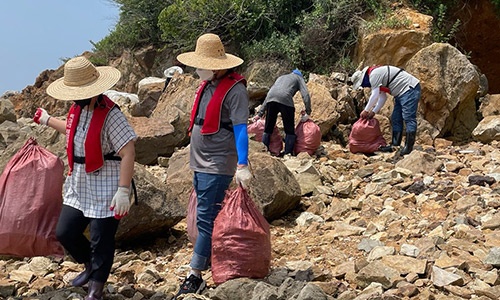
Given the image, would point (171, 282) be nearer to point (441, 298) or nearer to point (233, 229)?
point (233, 229)

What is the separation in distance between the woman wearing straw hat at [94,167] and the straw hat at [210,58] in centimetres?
51

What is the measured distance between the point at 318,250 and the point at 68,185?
202 cm

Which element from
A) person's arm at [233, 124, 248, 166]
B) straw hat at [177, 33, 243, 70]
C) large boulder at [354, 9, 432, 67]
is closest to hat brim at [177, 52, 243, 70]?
straw hat at [177, 33, 243, 70]

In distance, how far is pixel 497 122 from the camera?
30.0 ft

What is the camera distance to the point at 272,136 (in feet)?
27.0

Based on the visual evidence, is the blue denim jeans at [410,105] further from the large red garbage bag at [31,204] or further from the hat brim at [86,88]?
the large red garbage bag at [31,204]

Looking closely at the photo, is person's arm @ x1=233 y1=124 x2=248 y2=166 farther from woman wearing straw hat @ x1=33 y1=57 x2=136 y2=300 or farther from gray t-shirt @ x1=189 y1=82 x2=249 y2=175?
woman wearing straw hat @ x1=33 y1=57 x2=136 y2=300

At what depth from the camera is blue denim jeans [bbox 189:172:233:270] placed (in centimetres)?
366

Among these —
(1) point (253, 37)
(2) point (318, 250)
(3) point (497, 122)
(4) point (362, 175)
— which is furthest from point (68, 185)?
(1) point (253, 37)

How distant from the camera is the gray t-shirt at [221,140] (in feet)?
11.8

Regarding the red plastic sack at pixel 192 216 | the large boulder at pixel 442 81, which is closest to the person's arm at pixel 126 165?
the red plastic sack at pixel 192 216

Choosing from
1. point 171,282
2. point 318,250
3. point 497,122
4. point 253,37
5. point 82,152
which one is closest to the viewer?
point 82,152

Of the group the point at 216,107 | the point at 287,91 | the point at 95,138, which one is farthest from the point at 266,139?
the point at 95,138

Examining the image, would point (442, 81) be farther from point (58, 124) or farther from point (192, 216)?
point (58, 124)
